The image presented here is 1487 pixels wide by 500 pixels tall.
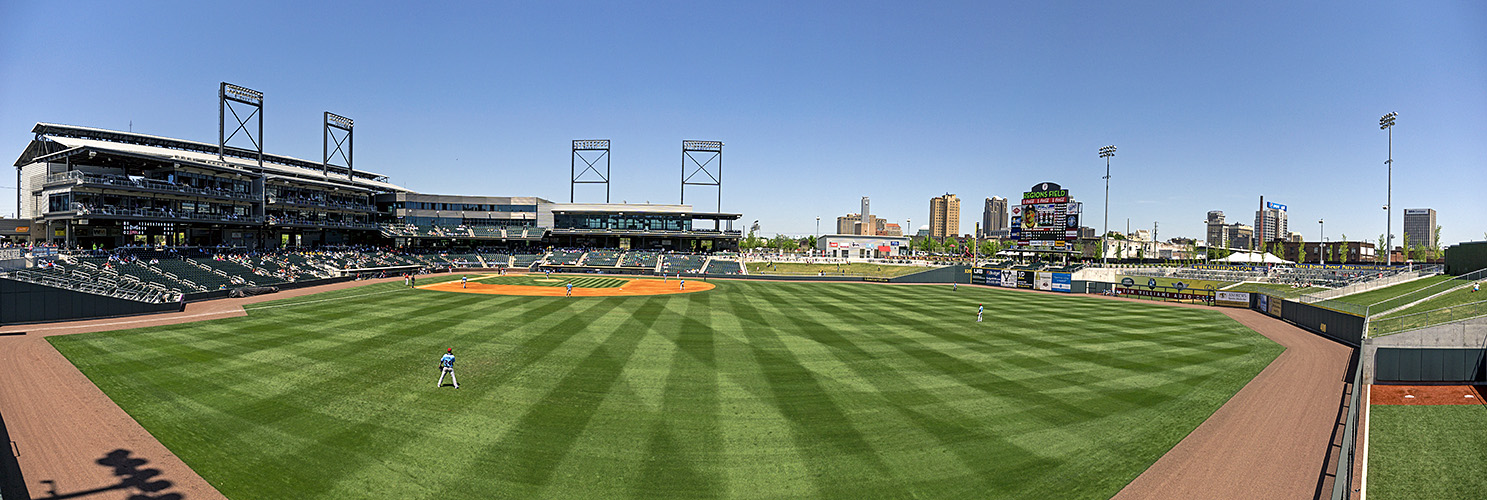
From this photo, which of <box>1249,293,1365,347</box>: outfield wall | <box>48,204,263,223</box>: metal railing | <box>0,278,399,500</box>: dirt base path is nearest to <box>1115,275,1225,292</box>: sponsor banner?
<box>1249,293,1365,347</box>: outfield wall

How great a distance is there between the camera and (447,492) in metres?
10.1

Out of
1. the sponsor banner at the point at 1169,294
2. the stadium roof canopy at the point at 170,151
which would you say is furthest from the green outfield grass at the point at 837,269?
the stadium roof canopy at the point at 170,151

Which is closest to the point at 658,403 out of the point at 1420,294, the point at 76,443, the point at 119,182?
the point at 76,443

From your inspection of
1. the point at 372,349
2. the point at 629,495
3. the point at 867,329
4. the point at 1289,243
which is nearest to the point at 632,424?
the point at 629,495

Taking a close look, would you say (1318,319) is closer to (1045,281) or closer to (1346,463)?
(1346,463)

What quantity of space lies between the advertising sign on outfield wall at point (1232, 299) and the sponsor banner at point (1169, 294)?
62cm

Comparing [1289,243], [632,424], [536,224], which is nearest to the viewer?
[632,424]

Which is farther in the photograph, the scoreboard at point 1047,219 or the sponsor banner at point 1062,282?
the scoreboard at point 1047,219

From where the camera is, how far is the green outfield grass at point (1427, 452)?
1282cm

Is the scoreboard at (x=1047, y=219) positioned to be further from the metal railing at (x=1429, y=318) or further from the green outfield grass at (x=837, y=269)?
the metal railing at (x=1429, y=318)

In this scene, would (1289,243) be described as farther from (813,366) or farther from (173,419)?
(173,419)

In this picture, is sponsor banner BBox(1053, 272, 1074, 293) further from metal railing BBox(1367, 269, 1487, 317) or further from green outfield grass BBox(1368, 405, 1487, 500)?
green outfield grass BBox(1368, 405, 1487, 500)

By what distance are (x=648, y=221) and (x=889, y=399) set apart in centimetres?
7662

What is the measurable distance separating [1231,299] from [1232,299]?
66 millimetres
